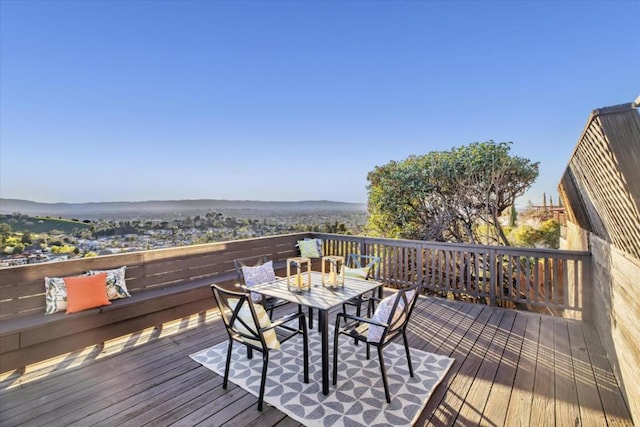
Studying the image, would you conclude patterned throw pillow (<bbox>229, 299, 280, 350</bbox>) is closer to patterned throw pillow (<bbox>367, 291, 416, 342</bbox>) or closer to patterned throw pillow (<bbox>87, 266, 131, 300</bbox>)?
patterned throw pillow (<bbox>367, 291, 416, 342</bbox>)

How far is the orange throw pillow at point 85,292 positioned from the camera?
2.96 meters

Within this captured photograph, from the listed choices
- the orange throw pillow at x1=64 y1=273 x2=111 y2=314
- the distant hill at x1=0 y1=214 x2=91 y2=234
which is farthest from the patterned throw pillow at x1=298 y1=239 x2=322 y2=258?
A: the distant hill at x1=0 y1=214 x2=91 y2=234

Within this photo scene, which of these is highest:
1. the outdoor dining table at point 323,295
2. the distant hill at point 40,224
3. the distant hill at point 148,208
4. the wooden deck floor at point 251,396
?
the distant hill at point 148,208

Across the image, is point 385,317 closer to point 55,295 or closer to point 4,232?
point 55,295

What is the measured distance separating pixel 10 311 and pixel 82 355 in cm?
83

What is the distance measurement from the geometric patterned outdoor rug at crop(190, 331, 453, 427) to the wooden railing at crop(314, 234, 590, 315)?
2.22 m

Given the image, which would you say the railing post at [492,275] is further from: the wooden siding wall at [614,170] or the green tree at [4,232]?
the green tree at [4,232]

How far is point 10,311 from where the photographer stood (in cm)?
284

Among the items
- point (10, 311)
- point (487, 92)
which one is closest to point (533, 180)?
point (487, 92)

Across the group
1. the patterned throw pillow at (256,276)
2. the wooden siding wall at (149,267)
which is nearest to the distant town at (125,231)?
the wooden siding wall at (149,267)

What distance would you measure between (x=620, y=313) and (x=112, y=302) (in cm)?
491

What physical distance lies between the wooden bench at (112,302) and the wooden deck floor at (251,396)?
0.19 metres

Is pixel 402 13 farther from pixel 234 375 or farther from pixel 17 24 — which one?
pixel 234 375

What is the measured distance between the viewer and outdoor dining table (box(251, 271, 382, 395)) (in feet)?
7.33
